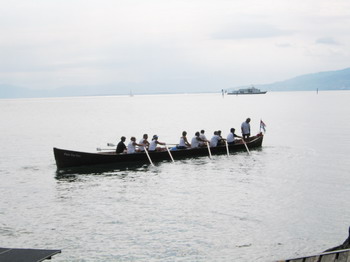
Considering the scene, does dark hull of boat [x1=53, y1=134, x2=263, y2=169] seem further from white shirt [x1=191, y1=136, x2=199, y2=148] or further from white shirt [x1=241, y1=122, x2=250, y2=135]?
white shirt [x1=241, y1=122, x2=250, y2=135]

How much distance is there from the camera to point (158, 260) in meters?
14.6

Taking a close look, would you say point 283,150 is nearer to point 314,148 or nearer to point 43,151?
point 314,148

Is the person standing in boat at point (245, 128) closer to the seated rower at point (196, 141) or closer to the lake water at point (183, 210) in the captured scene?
the lake water at point (183, 210)

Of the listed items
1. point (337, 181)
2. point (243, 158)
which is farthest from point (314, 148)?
point (337, 181)

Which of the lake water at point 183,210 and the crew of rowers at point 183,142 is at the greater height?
the crew of rowers at point 183,142

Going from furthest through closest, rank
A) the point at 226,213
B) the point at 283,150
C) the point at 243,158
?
the point at 283,150 → the point at 243,158 → the point at 226,213

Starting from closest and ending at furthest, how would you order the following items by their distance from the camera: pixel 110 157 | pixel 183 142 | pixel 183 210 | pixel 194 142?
pixel 183 210
pixel 110 157
pixel 183 142
pixel 194 142

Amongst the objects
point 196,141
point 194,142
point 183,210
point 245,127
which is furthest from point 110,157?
point 245,127

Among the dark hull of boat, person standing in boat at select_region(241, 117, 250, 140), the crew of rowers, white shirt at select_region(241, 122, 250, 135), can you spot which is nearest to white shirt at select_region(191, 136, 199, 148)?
the crew of rowers

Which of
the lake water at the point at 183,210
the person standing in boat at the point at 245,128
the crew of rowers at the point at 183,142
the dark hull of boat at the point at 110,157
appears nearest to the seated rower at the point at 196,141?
the crew of rowers at the point at 183,142

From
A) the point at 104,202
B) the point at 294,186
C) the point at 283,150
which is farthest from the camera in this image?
the point at 283,150

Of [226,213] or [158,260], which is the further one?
[226,213]

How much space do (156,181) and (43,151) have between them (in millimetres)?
22069

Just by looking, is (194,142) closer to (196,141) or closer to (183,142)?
(196,141)
